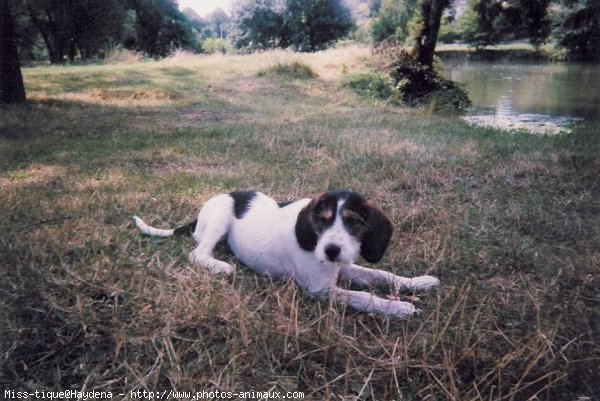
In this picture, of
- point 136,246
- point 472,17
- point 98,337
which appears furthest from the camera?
point 472,17

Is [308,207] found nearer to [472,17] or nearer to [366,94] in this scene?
[366,94]

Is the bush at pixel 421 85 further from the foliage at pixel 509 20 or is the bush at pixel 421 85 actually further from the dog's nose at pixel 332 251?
the dog's nose at pixel 332 251

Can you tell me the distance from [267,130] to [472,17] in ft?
72.7

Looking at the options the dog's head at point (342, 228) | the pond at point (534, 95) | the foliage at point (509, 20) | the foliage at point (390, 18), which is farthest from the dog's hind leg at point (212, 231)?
the foliage at point (390, 18)

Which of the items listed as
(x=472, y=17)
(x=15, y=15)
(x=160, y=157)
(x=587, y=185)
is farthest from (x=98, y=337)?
(x=472, y=17)

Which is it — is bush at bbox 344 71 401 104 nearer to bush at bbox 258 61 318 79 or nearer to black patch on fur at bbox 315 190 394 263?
bush at bbox 258 61 318 79

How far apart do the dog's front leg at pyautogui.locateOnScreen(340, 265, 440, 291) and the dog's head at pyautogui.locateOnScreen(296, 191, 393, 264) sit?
0.41 m

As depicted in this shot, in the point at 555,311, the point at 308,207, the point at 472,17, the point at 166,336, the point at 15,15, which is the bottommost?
the point at 555,311

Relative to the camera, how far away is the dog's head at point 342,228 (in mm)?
2738

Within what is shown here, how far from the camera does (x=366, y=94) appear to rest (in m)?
15.7

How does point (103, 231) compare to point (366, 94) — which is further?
point (366, 94)

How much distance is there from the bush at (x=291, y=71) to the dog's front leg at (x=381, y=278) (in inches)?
644

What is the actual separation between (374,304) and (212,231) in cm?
141

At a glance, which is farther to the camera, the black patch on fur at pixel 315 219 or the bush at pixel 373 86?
the bush at pixel 373 86
